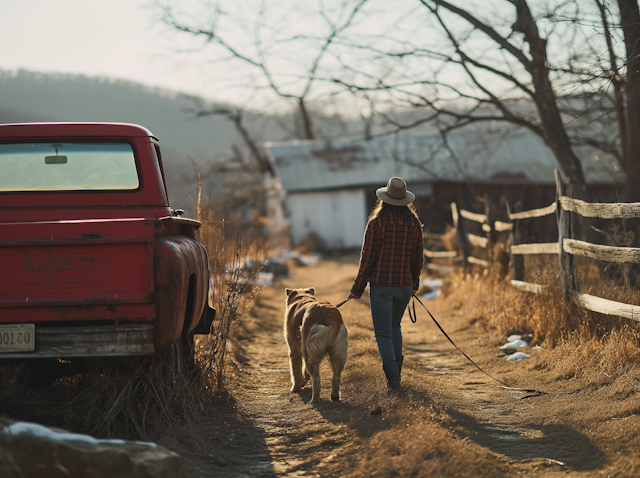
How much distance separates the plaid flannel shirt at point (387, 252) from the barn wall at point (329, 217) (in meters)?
→ 23.2

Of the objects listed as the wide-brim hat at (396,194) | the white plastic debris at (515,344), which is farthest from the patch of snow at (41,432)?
the white plastic debris at (515,344)

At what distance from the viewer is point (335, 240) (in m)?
29.3

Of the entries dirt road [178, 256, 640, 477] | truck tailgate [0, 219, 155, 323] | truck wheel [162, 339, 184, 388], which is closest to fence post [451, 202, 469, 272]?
dirt road [178, 256, 640, 477]

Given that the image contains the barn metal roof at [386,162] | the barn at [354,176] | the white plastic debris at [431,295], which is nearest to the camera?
the white plastic debris at [431,295]

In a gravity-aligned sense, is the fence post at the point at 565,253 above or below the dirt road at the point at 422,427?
above

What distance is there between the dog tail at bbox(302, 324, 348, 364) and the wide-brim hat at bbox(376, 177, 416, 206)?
4.11 ft

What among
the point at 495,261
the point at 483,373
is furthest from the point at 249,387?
the point at 495,261

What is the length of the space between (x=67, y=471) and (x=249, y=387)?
3.47 m

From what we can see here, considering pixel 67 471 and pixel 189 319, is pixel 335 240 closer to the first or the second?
pixel 189 319

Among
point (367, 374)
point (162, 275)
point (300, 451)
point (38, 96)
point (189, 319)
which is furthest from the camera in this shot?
point (38, 96)

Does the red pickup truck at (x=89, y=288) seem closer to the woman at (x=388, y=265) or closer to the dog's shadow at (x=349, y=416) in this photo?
the dog's shadow at (x=349, y=416)

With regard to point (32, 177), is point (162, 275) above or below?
below

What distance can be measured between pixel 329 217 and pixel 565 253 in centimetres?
2230

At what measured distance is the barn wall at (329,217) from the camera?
29109mm
